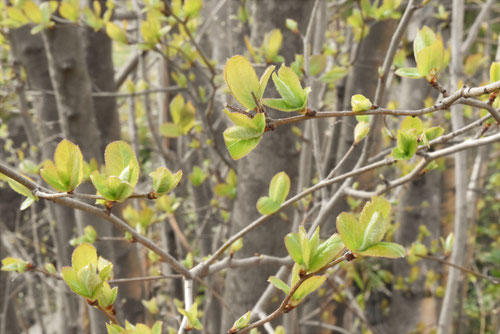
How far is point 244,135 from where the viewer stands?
344 millimetres

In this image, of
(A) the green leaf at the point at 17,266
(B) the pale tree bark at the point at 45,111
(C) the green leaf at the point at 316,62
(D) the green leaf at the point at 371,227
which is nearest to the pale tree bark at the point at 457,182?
(C) the green leaf at the point at 316,62

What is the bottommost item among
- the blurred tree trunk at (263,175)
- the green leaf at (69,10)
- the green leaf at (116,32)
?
the blurred tree trunk at (263,175)

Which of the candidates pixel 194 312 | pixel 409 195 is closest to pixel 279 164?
pixel 194 312

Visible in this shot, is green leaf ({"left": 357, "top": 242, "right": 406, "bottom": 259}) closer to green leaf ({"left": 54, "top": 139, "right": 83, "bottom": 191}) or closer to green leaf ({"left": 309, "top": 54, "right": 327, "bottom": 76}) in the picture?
green leaf ({"left": 54, "top": 139, "right": 83, "bottom": 191})

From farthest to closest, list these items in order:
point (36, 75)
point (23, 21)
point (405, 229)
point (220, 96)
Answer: point (220, 96) < point (405, 229) < point (36, 75) < point (23, 21)

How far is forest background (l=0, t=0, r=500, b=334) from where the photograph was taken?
375 millimetres

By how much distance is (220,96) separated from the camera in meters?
1.80

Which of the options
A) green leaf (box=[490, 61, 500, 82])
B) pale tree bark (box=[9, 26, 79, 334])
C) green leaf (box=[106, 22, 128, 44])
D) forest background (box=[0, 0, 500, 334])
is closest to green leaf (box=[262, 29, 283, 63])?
forest background (box=[0, 0, 500, 334])

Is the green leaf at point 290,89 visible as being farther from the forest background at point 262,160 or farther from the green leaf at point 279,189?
the green leaf at point 279,189

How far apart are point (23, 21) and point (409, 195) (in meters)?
1.39

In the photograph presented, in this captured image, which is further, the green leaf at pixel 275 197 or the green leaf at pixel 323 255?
the green leaf at pixel 275 197

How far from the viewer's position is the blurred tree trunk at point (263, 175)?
0.97m

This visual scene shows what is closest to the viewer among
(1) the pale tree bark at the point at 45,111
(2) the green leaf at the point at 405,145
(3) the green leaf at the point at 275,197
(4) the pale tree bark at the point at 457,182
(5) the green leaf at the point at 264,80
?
(5) the green leaf at the point at 264,80

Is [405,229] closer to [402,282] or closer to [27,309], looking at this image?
[402,282]
